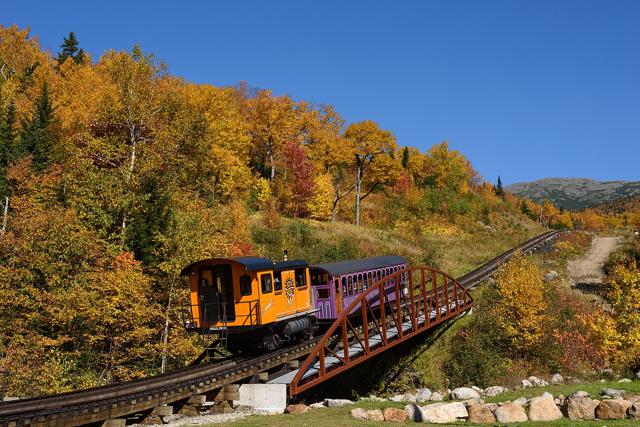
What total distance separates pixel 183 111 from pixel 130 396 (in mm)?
24281

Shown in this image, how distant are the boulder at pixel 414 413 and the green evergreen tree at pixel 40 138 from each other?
33.9 m

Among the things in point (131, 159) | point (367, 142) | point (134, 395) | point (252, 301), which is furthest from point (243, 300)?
point (367, 142)

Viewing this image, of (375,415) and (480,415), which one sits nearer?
(480,415)

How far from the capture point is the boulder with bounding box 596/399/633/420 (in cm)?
1462

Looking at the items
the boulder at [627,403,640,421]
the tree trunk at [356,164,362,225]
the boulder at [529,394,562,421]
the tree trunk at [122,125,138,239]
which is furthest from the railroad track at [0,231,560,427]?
the tree trunk at [356,164,362,225]

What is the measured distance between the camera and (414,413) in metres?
16.3

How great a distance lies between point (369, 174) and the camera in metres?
72.2

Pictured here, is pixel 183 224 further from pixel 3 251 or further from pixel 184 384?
pixel 184 384

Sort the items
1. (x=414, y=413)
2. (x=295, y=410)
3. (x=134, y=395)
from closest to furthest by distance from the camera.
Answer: (x=134, y=395)
(x=414, y=413)
(x=295, y=410)

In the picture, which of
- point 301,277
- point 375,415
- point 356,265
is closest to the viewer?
point 375,415

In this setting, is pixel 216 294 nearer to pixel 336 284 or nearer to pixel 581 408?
pixel 336 284

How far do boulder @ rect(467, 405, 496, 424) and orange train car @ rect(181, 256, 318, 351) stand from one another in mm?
9491

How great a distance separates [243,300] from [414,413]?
893 centimetres

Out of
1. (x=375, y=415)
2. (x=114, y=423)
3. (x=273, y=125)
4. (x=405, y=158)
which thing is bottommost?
(x=375, y=415)
